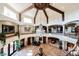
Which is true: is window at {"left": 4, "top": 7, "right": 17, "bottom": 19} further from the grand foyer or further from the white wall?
the white wall

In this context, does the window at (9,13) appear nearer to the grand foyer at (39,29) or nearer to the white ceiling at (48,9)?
the grand foyer at (39,29)

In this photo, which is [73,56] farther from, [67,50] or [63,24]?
[63,24]

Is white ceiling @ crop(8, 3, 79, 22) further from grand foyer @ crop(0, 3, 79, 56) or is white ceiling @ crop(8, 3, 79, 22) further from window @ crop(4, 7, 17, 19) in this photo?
window @ crop(4, 7, 17, 19)

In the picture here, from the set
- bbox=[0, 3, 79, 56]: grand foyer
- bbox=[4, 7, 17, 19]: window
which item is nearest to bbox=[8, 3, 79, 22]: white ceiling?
bbox=[0, 3, 79, 56]: grand foyer

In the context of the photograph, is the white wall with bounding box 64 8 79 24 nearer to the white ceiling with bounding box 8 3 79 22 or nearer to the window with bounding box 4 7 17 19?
the white ceiling with bounding box 8 3 79 22

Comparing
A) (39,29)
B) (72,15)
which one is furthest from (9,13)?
(72,15)

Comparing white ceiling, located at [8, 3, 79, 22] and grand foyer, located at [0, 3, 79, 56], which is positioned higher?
white ceiling, located at [8, 3, 79, 22]

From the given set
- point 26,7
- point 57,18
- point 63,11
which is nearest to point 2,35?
point 26,7

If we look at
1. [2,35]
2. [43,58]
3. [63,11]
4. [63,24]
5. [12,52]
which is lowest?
[43,58]

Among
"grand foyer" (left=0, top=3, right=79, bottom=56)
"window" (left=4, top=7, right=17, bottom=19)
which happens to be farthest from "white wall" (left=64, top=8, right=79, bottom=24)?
"window" (left=4, top=7, right=17, bottom=19)

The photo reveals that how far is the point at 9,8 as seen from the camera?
2.11 metres

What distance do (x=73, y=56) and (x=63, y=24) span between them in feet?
2.19

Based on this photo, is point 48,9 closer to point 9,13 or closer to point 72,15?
point 72,15

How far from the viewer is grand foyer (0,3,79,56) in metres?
2.10
